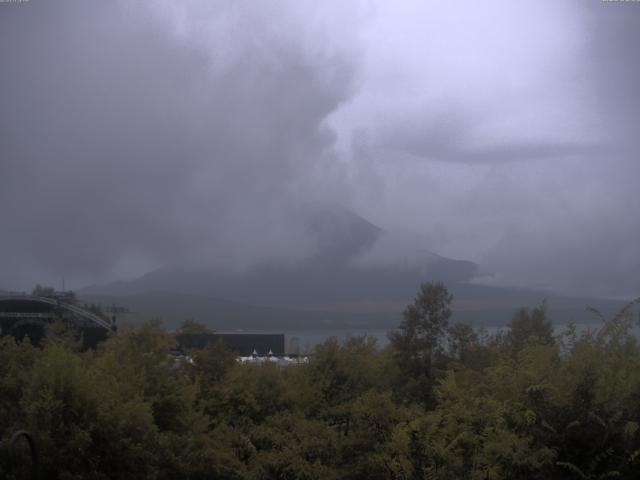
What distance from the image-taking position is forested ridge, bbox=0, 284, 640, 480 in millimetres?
11641

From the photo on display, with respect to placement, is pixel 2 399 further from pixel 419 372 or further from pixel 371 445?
pixel 419 372

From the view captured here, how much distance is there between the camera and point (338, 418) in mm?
20922

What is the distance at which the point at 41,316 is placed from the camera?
41.9m

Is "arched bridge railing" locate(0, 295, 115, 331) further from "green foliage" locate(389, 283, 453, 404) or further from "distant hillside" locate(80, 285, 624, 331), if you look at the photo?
"distant hillside" locate(80, 285, 624, 331)

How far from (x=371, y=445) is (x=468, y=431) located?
103 inches

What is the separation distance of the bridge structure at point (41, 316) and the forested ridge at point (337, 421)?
20.6 metres

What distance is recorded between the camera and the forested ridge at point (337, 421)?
1164cm

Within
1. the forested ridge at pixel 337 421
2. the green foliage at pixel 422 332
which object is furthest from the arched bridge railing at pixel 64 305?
the forested ridge at pixel 337 421

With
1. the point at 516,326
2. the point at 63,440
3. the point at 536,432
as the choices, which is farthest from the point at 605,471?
the point at 516,326

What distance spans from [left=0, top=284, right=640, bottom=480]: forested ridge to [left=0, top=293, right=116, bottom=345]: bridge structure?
20.6 meters

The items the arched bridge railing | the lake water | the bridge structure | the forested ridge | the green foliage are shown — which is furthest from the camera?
the arched bridge railing

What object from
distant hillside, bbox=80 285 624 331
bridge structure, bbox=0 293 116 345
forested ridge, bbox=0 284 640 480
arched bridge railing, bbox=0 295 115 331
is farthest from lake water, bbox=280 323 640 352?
distant hillside, bbox=80 285 624 331

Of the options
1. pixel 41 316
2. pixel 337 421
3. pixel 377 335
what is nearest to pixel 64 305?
pixel 41 316

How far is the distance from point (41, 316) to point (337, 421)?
89.3ft
